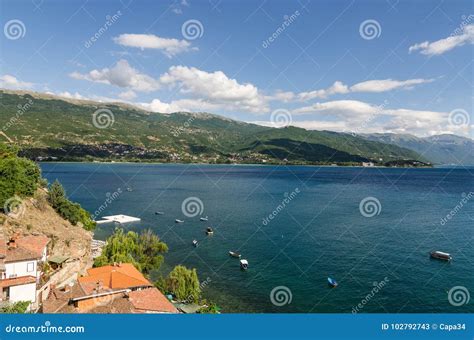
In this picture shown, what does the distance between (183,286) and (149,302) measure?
857 cm

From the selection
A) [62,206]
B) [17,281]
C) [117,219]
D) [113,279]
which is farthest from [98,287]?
[117,219]

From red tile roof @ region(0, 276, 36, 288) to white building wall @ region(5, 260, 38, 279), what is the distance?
0.67m

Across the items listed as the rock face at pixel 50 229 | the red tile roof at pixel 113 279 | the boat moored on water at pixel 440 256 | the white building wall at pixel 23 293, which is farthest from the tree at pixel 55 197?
the boat moored on water at pixel 440 256

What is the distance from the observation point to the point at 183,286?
35344 mm

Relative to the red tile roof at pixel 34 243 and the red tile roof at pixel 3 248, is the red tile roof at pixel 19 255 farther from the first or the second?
the red tile roof at pixel 34 243

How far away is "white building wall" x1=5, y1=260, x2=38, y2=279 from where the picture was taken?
27.7 meters

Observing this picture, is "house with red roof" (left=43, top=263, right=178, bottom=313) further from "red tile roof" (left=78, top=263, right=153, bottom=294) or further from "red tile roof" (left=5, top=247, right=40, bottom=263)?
"red tile roof" (left=5, top=247, right=40, bottom=263)

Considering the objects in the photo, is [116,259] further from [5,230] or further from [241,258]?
[241,258]

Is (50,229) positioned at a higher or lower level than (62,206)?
lower

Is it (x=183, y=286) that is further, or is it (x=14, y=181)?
(x=14, y=181)

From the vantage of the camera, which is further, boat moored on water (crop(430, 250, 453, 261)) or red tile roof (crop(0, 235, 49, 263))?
boat moored on water (crop(430, 250, 453, 261))

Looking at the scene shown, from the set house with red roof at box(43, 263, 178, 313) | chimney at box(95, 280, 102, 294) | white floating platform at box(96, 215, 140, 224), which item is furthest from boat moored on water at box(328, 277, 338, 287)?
white floating platform at box(96, 215, 140, 224)

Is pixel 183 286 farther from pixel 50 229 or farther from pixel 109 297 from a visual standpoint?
pixel 50 229
